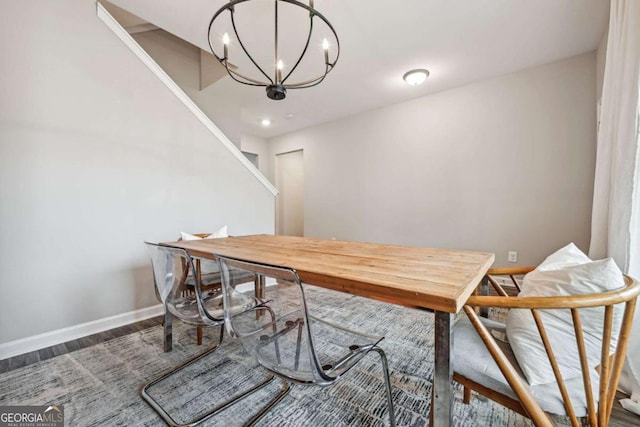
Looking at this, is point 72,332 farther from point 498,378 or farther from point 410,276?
point 498,378

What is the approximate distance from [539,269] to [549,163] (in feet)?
9.12

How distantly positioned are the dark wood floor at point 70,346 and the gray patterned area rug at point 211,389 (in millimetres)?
81

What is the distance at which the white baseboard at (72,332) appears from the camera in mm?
1765

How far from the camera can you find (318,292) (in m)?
3.00

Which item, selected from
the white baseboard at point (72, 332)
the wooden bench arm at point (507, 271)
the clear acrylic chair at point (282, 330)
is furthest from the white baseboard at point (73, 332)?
the wooden bench arm at point (507, 271)

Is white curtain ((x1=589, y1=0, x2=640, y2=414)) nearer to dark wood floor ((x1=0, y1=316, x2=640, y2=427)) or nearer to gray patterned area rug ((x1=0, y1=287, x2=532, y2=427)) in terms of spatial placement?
dark wood floor ((x1=0, y1=316, x2=640, y2=427))

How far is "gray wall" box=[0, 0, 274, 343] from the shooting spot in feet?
5.86

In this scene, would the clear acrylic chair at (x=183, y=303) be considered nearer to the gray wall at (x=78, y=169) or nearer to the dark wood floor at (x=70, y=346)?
the dark wood floor at (x=70, y=346)

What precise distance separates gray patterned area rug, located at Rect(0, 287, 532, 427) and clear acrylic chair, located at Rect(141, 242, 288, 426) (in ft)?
0.11

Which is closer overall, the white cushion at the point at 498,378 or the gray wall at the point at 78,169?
the white cushion at the point at 498,378

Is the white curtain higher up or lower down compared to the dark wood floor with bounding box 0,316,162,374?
higher up

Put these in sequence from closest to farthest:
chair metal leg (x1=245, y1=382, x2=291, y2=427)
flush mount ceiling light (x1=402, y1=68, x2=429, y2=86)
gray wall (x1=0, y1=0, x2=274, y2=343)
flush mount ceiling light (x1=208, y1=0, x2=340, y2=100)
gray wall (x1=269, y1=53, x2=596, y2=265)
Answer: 1. chair metal leg (x1=245, y1=382, x2=291, y2=427)
2. gray wall (x1=0, y1=0, x2=274, y2=343)
3. flush mount ceiling light (x1=208, y1=0, x2=340, y2=100)
4. gray wall (x1=269, y1=53, x2=596, y2=265)
5. flush mount ceiling light (x1=402, y1=68, x2=429, y2=86)

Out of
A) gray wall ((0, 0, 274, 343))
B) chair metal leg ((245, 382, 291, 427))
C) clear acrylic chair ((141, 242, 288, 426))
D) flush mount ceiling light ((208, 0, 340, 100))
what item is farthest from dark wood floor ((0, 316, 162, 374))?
flush mount ceiling light ((208, 0, 340, 100))

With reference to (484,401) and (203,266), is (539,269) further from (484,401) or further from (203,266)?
(203,266)
